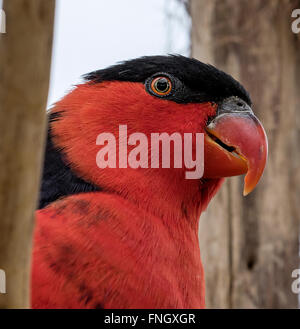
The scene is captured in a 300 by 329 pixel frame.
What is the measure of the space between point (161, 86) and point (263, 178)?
1442 millimetres

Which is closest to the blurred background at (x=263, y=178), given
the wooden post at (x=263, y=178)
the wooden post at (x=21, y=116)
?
the wooden post at (x=263, y=178)

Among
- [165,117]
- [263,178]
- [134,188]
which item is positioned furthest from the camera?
[263,178]

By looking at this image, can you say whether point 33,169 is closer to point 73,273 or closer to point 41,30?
point 41,30

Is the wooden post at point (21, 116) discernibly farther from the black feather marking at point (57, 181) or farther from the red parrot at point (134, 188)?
the black feather marking at point (57, 181)

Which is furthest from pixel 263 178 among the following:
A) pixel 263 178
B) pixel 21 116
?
pixel 21 116

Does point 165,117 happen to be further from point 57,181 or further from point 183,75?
point 57,181

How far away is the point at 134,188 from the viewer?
2062 millimetres

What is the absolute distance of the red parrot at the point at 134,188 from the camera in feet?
5.82

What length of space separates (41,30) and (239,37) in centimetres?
261

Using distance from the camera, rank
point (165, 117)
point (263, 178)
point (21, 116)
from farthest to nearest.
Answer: point (263, 178), point (165, 117), point (21, 116)

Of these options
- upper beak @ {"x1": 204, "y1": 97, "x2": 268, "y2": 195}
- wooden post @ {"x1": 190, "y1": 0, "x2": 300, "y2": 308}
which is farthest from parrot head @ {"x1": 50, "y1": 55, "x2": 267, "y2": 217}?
wooden post @ {"x1": 190, "y1": 0, "x2": 300, "y2": 308}

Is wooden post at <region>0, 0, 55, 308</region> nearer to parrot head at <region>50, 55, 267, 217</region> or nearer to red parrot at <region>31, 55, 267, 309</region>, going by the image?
red parrot at <region>31, 55, 267, 309</region>

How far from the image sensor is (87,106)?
7.23 ft
